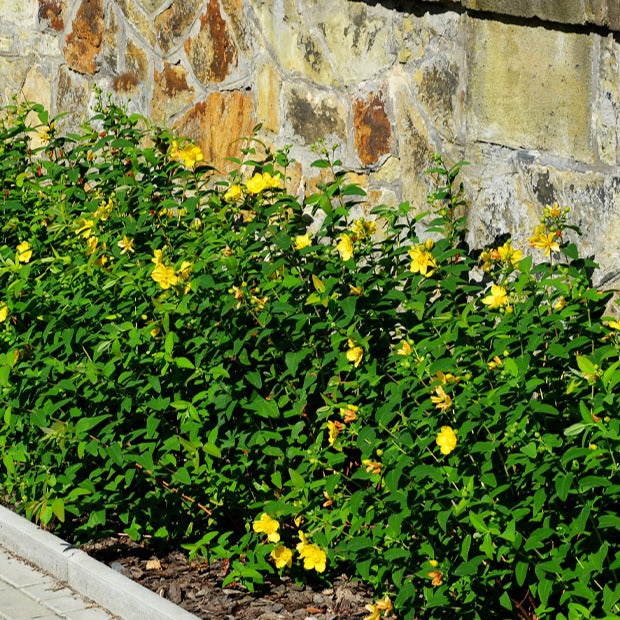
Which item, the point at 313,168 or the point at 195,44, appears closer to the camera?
the point at 313,168

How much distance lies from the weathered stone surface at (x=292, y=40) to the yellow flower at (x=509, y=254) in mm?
1181

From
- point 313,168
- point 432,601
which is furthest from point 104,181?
point 432,601

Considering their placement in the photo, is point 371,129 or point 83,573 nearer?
point 83,573

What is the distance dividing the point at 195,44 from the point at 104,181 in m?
0.82

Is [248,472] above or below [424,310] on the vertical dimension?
below

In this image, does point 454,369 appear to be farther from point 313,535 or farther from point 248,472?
point 248,472

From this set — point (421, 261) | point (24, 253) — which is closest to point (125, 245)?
point (24, 253)

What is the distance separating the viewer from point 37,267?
4.40 m

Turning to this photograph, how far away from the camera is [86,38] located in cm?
596

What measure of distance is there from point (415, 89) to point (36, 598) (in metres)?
2.06

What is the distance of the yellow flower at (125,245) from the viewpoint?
166 inches

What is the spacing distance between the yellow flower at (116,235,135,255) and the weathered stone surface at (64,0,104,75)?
1945 mm

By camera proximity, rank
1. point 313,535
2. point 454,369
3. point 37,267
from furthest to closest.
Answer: point 37,267 → point 313,535 → point 454,369

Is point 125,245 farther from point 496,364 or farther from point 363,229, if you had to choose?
point 496,364
